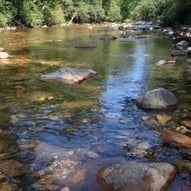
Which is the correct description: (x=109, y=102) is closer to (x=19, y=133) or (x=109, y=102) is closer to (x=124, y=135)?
(x=124, y=135)

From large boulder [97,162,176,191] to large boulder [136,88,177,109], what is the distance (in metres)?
2.32

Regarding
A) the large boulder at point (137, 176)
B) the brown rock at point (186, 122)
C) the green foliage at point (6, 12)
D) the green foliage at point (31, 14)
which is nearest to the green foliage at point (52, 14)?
the green foliage at point (31, 14)

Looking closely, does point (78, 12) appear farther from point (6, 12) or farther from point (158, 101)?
point (158, 101)

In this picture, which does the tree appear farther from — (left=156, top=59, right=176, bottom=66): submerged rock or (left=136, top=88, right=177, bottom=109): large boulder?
(left=136, top=88, right=177, bottom=109): large boulder

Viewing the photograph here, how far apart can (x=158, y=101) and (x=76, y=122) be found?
5.35ft

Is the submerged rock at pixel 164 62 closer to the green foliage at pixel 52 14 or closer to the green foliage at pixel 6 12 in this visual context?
the green foliage at pixel 6 12

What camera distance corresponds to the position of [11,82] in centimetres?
841

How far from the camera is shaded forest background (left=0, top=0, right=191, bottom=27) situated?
29.9m

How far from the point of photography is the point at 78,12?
51469mm

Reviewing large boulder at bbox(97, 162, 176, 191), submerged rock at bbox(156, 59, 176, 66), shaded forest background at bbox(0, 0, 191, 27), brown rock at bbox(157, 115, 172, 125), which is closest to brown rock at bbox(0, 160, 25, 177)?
large boulder at bbox(97, 162, 176, 191)

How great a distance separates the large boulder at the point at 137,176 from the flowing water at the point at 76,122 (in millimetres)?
155

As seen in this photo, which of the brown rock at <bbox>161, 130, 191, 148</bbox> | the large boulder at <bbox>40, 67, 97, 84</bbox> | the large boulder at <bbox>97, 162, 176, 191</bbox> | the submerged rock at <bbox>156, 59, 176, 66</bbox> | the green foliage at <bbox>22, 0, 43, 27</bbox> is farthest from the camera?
the green foliage at <bbox>22, 0, 43, 27</bbox>

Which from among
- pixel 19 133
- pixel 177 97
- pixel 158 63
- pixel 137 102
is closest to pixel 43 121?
pixel 19 133

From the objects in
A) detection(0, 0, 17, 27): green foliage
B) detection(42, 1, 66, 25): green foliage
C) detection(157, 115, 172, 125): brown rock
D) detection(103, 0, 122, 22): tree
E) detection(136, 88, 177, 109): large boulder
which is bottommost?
detection(103, 0, 122, 22): tree
